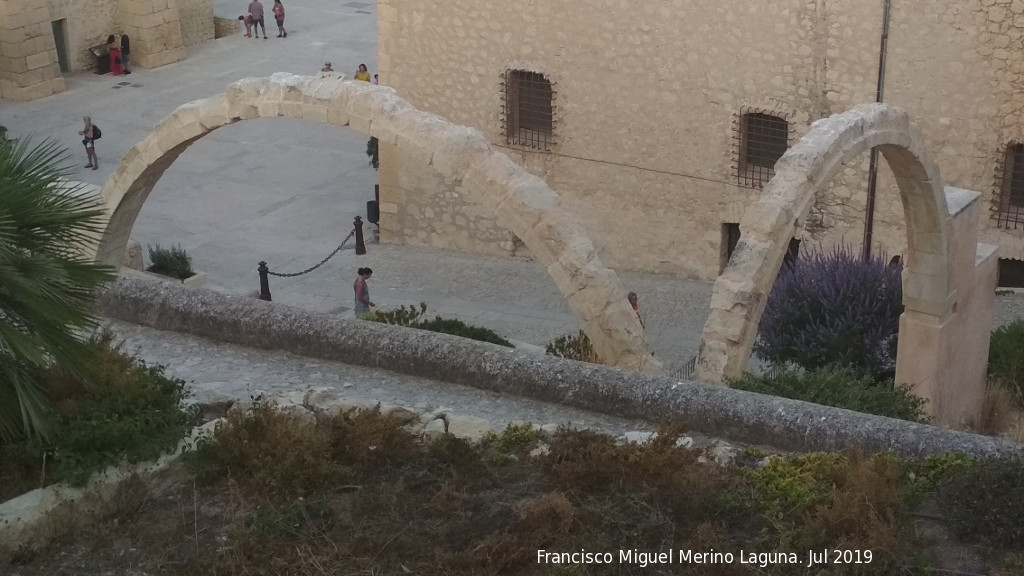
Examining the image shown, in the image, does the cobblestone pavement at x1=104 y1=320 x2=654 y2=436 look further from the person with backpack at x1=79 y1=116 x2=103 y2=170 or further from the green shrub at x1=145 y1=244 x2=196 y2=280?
the person with backpack at x1=79 y1=116 x2=103 y2=170

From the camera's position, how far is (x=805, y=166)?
30.0 ft

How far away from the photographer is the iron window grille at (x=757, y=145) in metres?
15.2

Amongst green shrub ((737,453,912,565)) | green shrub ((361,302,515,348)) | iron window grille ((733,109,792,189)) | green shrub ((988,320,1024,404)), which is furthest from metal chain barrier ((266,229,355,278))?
green shrub ((737,453,912,565))

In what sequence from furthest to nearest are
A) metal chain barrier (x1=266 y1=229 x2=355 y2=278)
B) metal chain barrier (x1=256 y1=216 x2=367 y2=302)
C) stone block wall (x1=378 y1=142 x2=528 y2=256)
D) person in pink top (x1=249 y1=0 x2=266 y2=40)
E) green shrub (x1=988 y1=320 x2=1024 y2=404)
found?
1. person in pink top (x1=249 y1=0 x2=266 y2=40)
2. stone block wall (x1=378 y1=142 x2=528 y2=256)
3. metal chain barrier (x1=266 y1=229 x2=355 y2=278)
4. metal chain barrier (x1=256 y1=216 x2=367 y2=302)
5. green shrub (x1=988 y1=320 x2=1024 y2=404)

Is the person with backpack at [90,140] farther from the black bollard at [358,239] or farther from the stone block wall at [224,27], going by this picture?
the stone block wall at [224,27]

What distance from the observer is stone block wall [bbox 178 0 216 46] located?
2530 cm

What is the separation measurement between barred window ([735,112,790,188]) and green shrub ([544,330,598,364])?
527cm

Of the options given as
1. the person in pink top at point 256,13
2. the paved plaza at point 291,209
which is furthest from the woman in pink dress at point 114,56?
the person in pink top at point 256,13

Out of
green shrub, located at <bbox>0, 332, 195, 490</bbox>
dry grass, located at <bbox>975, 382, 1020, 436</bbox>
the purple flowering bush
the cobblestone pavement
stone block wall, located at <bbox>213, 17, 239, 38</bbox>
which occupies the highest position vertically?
stone block wall, located at <bbox>213, 17, 239, 38</bbox>

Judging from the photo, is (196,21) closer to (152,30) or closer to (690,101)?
(152,30)

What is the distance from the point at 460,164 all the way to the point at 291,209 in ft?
32.2

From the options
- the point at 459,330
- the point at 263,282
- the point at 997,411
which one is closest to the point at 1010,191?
the point at 997,411

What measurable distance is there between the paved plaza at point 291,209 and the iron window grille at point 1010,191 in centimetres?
84

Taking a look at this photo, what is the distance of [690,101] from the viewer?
609 inches
